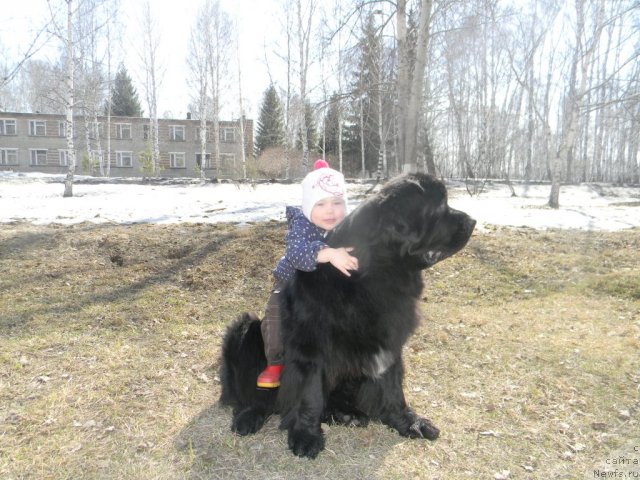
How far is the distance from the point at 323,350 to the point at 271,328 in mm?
425

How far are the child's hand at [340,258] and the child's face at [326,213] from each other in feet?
1.51

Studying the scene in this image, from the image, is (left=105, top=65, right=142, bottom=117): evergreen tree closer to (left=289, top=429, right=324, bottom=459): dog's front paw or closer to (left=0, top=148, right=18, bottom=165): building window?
(left=0, top=148, right=18, bottom=165): building window

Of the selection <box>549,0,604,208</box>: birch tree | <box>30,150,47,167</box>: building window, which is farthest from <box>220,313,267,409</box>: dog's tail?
<box>30,150,47,167</box>: building window

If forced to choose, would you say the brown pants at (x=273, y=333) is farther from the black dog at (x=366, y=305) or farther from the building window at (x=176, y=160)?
the building window at (x=176, y=160)

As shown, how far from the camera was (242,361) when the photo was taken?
2.73 meters

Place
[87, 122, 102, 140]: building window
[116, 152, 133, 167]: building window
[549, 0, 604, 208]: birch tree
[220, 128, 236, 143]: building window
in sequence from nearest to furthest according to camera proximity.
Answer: [549, 0, 604, 208]: birch tree
[87, 122, 102, 140]: building window
[220, 128, 236, 143]: building window
[116, 152, 133, 167]: building window

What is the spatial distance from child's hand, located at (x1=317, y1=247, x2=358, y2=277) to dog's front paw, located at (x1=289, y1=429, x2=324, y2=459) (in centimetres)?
94

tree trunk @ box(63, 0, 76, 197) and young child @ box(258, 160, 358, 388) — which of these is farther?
tree trunk @ box(63, 0, 76, 197)

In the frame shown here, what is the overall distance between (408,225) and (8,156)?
47.6 metres

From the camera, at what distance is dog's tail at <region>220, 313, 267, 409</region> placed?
2732 millimetres

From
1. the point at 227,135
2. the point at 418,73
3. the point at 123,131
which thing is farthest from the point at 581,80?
the point at 123,131

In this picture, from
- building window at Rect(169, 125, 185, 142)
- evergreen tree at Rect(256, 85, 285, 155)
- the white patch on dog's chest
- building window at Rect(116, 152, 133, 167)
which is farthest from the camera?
building window at Rect(169, 125, 185, 142)

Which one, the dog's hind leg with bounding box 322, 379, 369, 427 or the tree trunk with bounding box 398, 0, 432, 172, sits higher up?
the tree trunk with bounding box 398, 0, 432, 172

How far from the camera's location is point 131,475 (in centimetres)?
229
